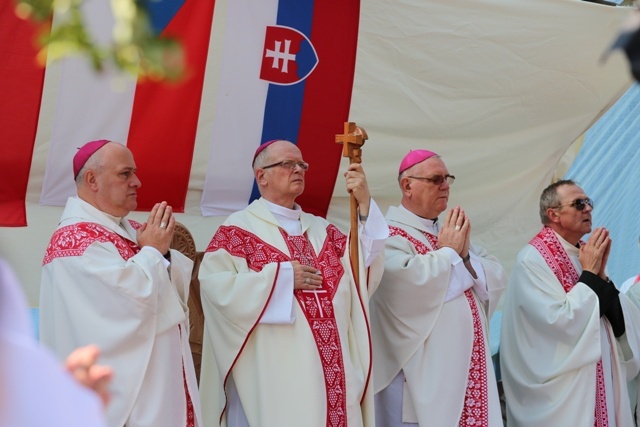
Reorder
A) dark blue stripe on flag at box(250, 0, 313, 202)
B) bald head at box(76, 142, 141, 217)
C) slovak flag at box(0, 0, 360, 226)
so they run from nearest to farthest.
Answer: bald head at box(76, 142, 141, 217) → slovak flag at box(0, 0, 360, 226) → dark blue stripe on flag at box(250, 0, 313, 202)

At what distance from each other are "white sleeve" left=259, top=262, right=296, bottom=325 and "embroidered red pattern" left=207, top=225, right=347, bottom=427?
0.34ft

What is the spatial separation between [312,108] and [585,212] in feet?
5.90

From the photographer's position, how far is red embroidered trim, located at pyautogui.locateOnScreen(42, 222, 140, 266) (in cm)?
478

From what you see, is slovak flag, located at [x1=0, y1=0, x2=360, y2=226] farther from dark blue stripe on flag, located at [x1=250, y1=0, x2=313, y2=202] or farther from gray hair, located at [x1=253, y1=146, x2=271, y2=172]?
gray hair, located at [x1=253, y1=146, x2=271, y2=172]

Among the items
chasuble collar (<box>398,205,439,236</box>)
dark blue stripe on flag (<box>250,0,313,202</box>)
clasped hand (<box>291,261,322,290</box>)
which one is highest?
dark blue stripe on flag (<box>250,0,313,202</box>)

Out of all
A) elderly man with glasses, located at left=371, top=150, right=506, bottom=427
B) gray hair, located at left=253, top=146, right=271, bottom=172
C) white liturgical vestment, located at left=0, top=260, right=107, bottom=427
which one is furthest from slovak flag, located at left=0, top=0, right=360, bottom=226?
white liturgical vestment, located at left=0, top=260, right=107, bottom=427

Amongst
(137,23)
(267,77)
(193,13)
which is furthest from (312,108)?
(137,23)

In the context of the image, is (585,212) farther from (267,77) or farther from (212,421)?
(212,421)

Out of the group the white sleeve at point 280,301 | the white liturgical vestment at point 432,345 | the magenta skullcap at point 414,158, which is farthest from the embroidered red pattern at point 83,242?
the magenta skullcap at point 414,158

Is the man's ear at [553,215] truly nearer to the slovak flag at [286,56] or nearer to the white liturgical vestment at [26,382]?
the slovak flag at [286,56]

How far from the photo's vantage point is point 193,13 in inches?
249

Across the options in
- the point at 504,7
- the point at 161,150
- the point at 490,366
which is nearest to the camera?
the point at 490,366

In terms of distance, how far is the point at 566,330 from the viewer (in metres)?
6.02

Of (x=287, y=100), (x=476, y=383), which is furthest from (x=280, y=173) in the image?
A: (x=476, y=383)
